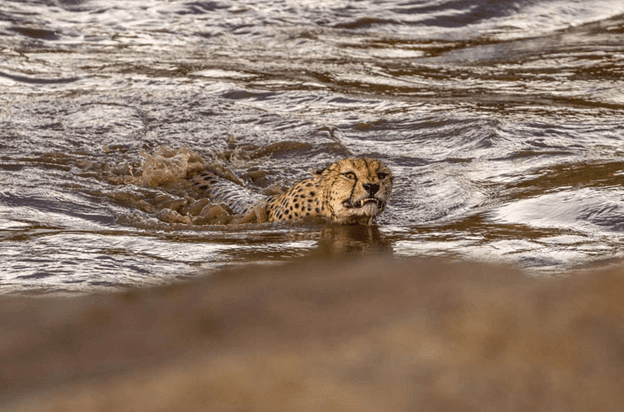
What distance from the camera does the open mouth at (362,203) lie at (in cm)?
538

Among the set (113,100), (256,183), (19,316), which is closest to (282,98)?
(113,100)

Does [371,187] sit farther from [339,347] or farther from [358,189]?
[339,347]

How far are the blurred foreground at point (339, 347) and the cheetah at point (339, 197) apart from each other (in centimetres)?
414

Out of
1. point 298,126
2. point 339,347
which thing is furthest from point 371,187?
point 339,347

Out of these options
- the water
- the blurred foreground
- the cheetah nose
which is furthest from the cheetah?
the blurred foreground

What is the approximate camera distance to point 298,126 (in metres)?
9.27

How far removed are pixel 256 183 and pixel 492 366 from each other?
23.1 feet

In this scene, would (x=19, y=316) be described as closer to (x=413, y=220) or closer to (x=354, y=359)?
(x=354, y=359)

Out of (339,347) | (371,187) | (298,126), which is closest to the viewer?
(339,347)

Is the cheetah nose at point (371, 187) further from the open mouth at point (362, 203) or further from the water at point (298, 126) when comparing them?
the water at point (298, 126)

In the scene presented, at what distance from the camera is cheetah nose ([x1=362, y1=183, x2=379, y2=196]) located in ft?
17.4

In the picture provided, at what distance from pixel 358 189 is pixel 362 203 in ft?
0.31

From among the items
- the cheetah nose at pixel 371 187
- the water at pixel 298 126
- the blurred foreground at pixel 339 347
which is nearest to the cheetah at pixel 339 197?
the cheetah nose at pixel 371 187

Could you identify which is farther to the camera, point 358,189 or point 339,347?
point 358,189
